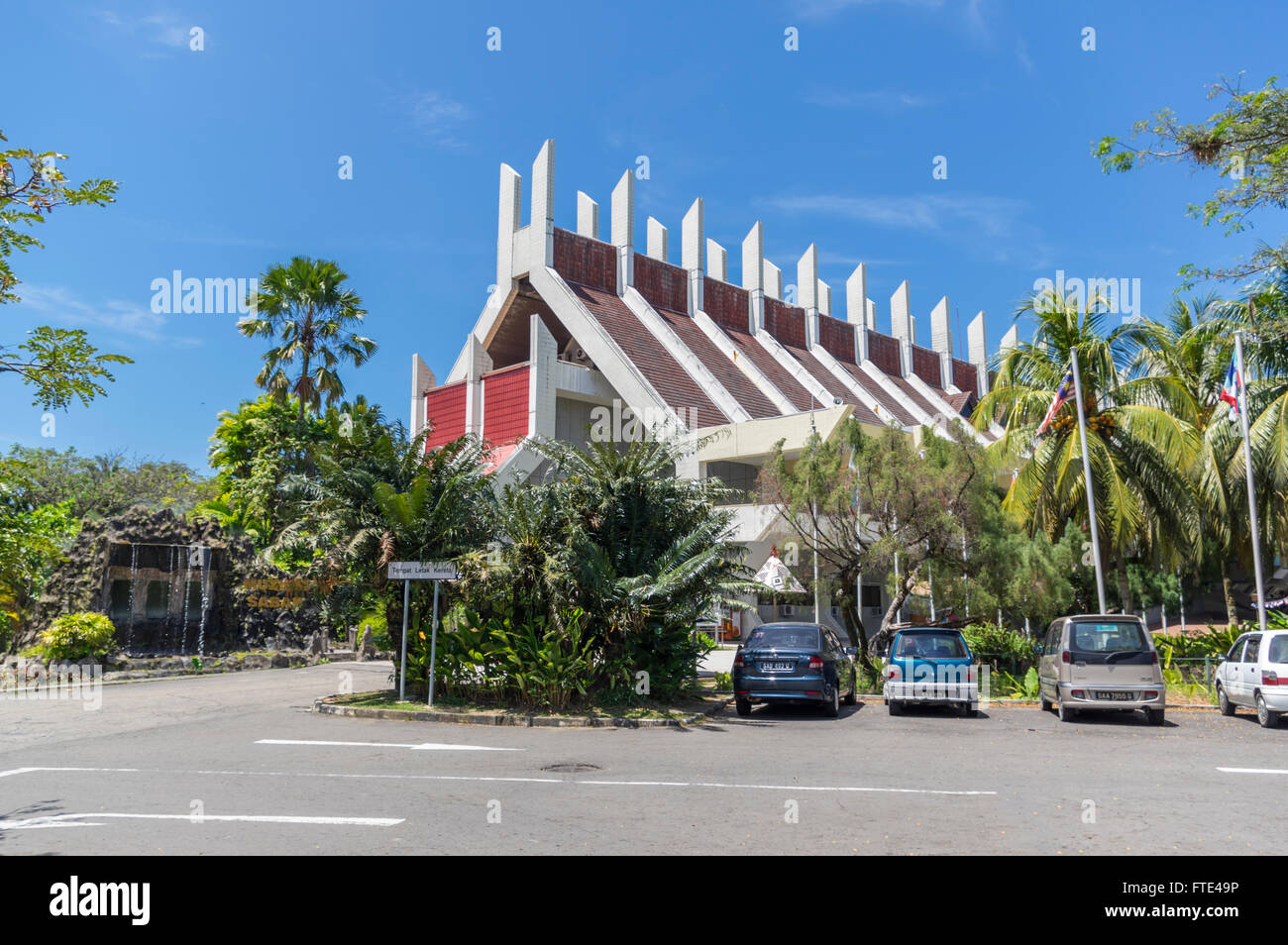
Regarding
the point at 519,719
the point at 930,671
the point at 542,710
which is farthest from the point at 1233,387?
the point at 519,719

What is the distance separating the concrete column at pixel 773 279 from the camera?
53272mm

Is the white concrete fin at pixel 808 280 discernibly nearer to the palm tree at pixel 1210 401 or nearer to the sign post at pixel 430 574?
the palm tree at pixel 1210 401

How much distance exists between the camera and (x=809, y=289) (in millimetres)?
53219

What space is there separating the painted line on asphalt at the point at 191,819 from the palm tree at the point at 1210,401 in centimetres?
2214

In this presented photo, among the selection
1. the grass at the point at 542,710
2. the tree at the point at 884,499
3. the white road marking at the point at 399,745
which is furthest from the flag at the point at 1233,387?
the white road marking at the point at 399,745

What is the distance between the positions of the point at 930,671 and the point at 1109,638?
2844mm

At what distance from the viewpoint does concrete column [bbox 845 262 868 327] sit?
57.5 meters

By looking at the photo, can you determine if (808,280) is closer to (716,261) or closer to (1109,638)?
(716,261)

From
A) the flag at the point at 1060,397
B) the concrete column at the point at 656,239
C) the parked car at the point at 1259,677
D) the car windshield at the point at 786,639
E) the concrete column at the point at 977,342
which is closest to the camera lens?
the parked car at the point at 1259,677

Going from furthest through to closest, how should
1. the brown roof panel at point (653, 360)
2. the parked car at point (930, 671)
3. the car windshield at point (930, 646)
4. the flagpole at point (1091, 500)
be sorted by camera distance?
the brown roof panel at point (653, 360), the flagpole at point (1091, 500), the car windshield at point (930, 646), the parked car at point (930, 671)

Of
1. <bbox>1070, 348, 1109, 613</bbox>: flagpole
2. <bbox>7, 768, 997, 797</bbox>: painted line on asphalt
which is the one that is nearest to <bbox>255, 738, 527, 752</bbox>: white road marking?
<bbox>7, 768, 997, 797</bbox>: painted line on asphalt
